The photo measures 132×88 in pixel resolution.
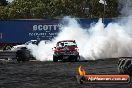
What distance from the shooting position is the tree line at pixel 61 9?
3258 inches

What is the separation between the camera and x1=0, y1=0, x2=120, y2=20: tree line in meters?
82.8

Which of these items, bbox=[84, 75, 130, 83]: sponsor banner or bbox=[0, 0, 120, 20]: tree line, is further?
bbox=[0, 0, 120, 20]: tree line

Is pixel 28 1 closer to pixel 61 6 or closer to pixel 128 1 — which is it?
pixel 61 6

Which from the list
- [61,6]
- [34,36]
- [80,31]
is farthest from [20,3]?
[80,31]

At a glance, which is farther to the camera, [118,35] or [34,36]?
[34,36]

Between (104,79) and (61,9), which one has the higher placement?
(61,9)

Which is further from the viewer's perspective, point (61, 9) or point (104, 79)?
point (61, 9)

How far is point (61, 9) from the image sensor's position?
3366 inches

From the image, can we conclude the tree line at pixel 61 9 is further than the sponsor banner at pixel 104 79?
Yes

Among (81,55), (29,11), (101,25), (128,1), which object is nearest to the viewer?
(81,55)

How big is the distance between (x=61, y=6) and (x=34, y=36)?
1637 inches

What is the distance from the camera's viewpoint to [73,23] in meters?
41.9

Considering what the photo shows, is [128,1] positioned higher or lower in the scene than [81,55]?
higher

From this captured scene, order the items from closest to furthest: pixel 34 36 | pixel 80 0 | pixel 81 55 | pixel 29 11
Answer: pixel 81 55 < pixel 34 36 < pixel 80 0 < pixel 29 11
